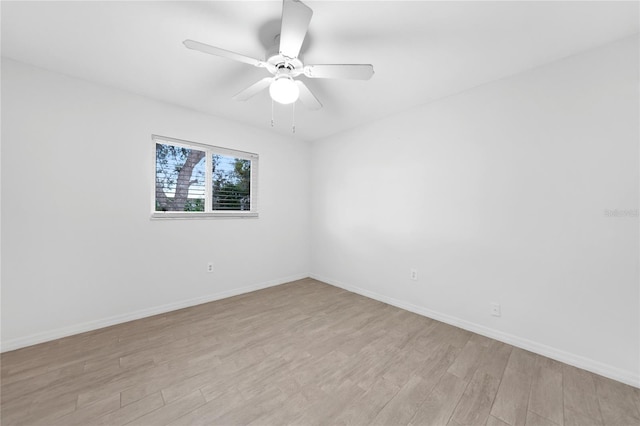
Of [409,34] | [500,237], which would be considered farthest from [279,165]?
[500,237]

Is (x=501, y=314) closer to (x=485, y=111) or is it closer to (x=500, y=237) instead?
(x=500, y=237)

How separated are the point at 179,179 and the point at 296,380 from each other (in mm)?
2590

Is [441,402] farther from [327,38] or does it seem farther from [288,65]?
[327,38]

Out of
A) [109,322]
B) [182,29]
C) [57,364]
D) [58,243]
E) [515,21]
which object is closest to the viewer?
[515,21]

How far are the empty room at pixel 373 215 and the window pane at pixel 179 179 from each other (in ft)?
0.08

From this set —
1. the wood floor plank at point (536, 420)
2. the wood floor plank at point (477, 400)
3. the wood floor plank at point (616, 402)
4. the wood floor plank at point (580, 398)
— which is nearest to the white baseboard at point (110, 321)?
the wood floor plank at point (477, 400)

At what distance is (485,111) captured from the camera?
2.38 meters

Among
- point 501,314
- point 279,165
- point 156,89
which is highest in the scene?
point 156,89

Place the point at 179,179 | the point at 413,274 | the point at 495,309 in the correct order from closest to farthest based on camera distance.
Answer: the point at 495,309 < the point at 413,274 < the point at 179,179

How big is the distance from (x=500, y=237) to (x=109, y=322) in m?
3.89

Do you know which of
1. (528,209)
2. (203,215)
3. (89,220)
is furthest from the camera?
(203,215)

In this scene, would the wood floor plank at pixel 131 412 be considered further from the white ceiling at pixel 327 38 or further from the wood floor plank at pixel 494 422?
the white ceiling at pixel 327 38

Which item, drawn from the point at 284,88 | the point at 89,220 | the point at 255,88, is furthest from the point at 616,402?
the point at 89,220

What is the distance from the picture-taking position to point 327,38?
1778mm
